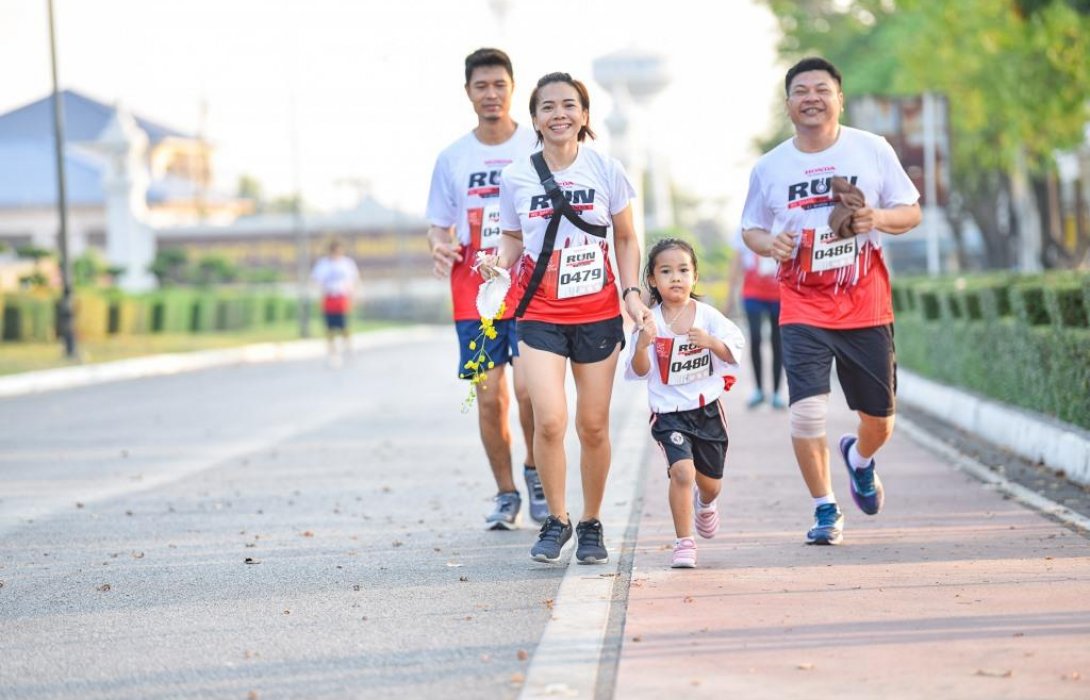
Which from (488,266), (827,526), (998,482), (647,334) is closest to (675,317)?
(647,334)

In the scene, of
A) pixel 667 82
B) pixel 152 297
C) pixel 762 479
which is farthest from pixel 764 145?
pixel 762 479

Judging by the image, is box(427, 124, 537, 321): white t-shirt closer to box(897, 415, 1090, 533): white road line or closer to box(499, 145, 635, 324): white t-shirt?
box(499, 145, 635, 324): white t-shirt

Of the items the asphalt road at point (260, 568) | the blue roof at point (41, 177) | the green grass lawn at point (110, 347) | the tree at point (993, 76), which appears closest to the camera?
the asphalt road at point (260, 568)

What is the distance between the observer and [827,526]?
8.63m

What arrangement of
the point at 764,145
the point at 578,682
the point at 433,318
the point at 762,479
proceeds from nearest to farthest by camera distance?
1. the point at 578,682
2. the point at 762,479
3. the point at 764,145
4. the point at 433,318

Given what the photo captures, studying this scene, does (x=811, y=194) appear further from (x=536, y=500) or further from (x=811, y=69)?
(x=536, y=500)

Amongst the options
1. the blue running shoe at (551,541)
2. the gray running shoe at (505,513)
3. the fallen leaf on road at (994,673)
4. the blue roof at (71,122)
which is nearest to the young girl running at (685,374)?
the blue running shoe at (551,541)

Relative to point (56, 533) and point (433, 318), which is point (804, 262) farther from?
point (433, 318)

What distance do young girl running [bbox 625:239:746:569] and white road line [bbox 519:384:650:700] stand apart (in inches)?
18.5

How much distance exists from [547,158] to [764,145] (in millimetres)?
61735

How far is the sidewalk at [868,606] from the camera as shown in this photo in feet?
18.6

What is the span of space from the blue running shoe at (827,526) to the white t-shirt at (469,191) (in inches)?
75.8

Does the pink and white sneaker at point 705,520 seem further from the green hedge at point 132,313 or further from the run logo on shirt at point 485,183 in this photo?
the green hedge at point 132,313

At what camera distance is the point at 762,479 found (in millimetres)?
11883
